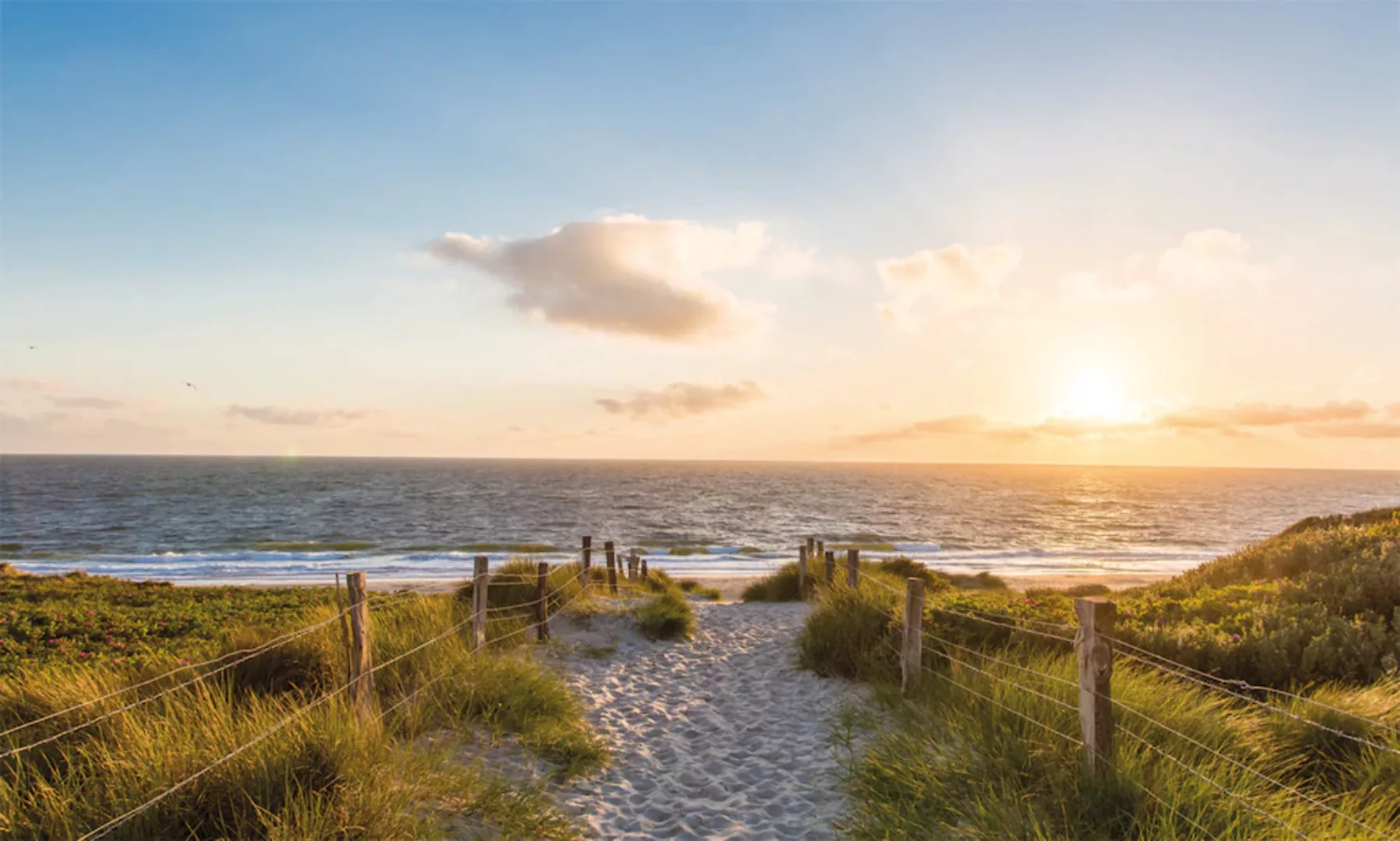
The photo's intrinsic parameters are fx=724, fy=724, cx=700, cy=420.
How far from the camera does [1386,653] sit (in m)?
7.49

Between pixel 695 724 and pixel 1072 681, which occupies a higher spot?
pixel 1072 681

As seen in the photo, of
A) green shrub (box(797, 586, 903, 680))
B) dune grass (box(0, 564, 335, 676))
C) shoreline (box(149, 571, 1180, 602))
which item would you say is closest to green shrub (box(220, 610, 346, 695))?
dune grass (box(0, 564, 335, 676))

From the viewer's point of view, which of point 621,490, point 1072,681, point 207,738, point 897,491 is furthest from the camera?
point 897,491

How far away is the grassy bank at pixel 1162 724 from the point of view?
14.7 feet

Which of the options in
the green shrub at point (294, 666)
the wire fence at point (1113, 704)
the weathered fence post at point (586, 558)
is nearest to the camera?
the wire fence at point (1113, 704)

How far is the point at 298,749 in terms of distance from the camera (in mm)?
4762

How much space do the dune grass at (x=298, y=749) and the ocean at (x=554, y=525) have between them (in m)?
29.9

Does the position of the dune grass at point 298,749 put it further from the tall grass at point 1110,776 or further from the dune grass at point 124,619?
the tall grass at point 1110,776

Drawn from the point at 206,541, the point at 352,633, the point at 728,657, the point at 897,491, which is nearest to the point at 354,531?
the point at 206,541

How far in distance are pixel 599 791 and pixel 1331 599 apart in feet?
30.9

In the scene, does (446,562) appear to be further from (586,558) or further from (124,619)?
(586,558)

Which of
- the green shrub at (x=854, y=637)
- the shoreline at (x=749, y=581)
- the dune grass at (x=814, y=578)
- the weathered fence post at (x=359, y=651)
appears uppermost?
the weathered fence post at (x=359, y=651)

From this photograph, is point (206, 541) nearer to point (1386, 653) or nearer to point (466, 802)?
point (466, 802)

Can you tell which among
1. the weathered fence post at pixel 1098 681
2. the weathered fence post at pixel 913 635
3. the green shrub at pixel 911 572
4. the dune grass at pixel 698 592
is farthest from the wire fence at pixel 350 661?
the green shrub at pixel 911 572
